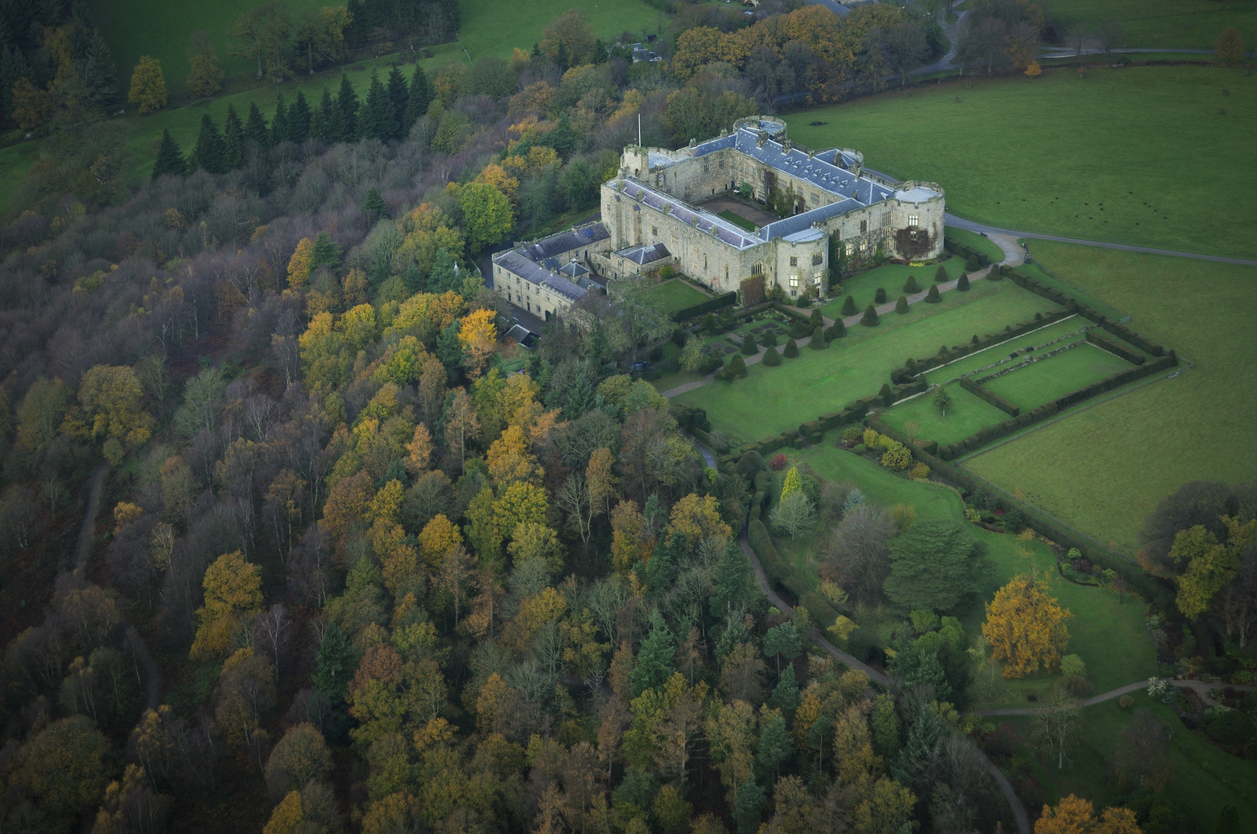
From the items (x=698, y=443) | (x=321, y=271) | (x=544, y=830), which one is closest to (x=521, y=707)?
(x=544, y=830)

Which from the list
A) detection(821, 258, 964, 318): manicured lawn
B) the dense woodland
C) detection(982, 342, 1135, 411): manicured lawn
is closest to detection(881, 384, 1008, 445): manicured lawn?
detection(982, 342, 1135, 411): manicured lawn

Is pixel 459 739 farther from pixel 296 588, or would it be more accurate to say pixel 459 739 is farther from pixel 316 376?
pixel 316 376

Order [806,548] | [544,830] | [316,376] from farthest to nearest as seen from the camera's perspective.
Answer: [316,376], [806,548], [544,830]

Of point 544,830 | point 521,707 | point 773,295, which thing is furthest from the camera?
point 773,295

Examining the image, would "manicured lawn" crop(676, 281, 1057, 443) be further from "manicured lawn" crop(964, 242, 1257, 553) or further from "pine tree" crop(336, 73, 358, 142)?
"pine tree" crop(336, 73, 358, 142)

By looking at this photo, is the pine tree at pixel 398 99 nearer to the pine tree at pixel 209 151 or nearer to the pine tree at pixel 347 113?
the pine tree at pixel 347 113

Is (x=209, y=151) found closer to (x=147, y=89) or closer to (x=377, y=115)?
(x=377, y=115)
